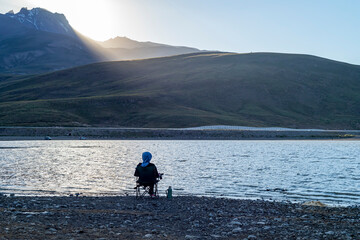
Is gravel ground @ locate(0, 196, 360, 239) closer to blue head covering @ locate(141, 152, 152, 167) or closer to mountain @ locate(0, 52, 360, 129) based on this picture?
blue head covering @ locate(141, 152, 152, 167)

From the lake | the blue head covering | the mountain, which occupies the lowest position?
the lake

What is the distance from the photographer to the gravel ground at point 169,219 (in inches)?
501

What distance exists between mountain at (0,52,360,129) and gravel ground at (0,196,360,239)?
85893mm

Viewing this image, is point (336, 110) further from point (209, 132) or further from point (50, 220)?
point (50, 220)

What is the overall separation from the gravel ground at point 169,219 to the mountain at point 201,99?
85893 millimetres

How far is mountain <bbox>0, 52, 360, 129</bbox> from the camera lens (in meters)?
116

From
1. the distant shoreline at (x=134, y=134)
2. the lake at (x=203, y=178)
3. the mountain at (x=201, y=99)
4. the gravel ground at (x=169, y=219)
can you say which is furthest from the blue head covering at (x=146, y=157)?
the mountain at (x=201, y=99)

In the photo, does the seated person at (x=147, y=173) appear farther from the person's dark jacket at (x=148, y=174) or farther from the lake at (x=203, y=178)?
the lake at (x=203, y=178)

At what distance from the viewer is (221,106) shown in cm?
14425

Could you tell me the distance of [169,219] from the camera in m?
15.5

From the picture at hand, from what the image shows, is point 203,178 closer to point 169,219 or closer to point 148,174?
point 148,174

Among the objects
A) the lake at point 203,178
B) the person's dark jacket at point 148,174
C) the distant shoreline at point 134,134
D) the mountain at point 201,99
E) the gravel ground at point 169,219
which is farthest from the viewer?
the mountain at point 201,99

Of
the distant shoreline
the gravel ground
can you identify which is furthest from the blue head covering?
the distant shoreline

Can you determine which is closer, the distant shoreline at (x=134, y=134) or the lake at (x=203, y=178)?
the lake at (x=203, y=178)
